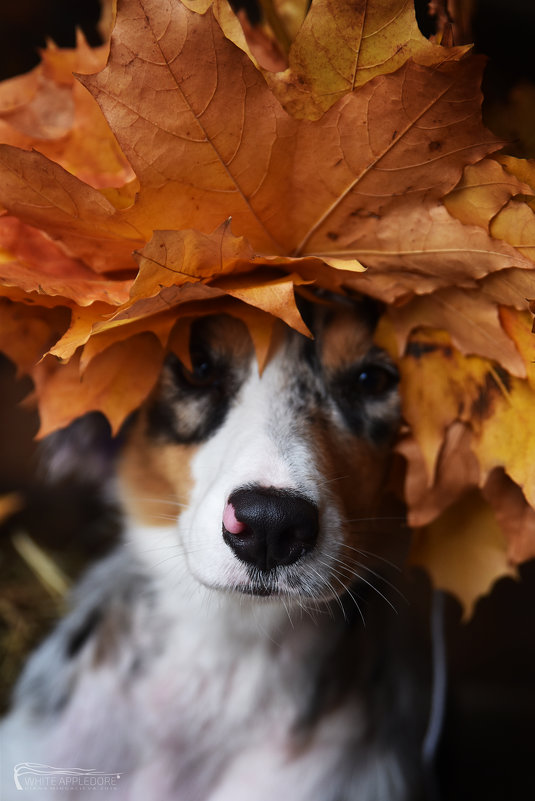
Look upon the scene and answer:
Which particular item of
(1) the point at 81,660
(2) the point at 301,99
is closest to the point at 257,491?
(2) the point at 301,99

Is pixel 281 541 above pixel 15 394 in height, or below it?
below

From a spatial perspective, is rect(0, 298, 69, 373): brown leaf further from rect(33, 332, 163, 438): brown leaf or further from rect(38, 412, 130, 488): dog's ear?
rect(38, 412, 130, 488): dog's ear

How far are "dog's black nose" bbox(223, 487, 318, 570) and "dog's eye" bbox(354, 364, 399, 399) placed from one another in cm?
32

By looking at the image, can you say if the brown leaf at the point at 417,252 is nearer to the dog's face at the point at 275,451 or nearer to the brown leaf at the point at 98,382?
the dog's face at the point at 275,451

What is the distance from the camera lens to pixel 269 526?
39.6 inches

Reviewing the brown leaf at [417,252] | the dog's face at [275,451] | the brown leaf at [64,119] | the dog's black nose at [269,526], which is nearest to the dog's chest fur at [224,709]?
the dog's face at [275,451]

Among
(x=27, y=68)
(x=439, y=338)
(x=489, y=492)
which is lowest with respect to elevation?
(x=489, y=492)

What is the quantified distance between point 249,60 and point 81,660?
1198mm

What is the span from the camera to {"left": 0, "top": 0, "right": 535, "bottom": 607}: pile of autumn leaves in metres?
0.86

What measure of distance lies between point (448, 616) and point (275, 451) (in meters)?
1.61

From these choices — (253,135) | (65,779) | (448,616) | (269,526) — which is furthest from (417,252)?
(448,616)

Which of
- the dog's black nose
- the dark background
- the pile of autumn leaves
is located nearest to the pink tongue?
the dog's black nose

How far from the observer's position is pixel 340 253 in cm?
104

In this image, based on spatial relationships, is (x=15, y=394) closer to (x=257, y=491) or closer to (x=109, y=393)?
(x=109, y=393)
